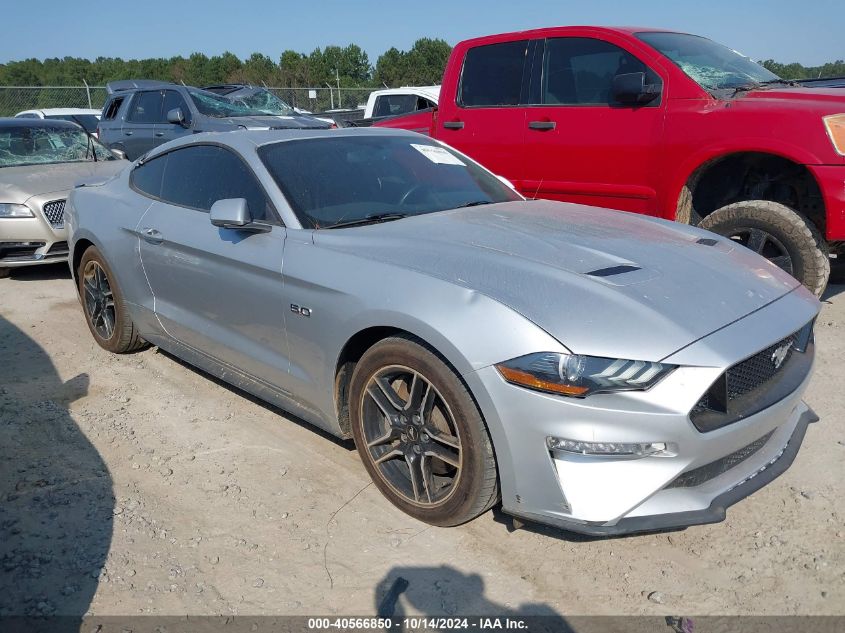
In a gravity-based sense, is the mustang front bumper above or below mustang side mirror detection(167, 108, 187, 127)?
below

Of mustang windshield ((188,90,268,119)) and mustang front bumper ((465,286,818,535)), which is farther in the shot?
mustang windshield ((188,90,268,119))

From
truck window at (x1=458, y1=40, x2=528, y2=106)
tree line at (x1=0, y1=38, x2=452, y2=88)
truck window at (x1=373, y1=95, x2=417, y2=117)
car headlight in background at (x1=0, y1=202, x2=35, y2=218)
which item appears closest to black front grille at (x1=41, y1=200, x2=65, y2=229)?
car headlight in background at (x1=0, y1=202, x2=35, y2=218)

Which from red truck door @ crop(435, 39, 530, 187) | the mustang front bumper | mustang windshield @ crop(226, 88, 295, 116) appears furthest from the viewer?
mustang windshield @ crop(226, 88, 295, 116)

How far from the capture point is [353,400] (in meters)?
3.10

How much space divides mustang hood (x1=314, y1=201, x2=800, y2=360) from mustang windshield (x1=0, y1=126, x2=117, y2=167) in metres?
6.22

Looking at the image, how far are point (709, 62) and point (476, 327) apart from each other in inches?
169

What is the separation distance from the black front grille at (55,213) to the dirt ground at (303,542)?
143 inches

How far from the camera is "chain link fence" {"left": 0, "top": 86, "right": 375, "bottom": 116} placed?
22.4 m

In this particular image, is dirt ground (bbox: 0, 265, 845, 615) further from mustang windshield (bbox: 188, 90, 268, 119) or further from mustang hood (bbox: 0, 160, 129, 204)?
mustang windshield (bbox: 188, 90, 268, 119)

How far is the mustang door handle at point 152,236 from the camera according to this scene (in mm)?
4133

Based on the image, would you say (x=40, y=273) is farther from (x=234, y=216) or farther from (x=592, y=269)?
→ (x=592, y=269)

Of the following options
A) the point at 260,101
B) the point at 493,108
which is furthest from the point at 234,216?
Result: the point at 260,101

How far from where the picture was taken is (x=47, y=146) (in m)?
8.24

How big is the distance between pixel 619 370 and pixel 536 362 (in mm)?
272
